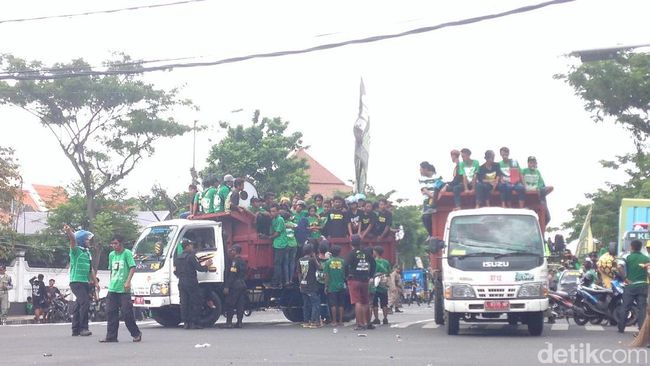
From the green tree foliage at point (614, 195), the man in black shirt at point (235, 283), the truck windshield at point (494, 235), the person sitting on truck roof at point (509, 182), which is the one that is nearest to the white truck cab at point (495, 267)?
the truck windshield at point (494, 235)

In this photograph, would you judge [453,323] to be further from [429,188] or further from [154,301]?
[154,301]

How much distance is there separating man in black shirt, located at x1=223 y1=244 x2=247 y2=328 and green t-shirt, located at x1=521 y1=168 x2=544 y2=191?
5873 millimetres

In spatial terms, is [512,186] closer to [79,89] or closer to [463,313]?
[463,313]

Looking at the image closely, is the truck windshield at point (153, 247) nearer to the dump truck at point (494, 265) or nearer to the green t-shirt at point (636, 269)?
the dump truck at point (494, 265)

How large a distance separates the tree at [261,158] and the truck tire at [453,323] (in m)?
31.7

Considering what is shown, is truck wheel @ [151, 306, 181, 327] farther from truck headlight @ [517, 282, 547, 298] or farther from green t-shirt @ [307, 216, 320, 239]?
truck headlight @ [517, 282, 547, 298]

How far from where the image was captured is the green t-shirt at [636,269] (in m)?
18.6

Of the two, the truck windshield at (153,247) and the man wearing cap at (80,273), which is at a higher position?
the truck windshield at (153,247)

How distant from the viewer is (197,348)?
15953mm

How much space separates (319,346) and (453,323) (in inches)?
125

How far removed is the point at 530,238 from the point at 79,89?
78.9 ft

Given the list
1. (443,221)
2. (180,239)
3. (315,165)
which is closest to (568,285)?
(443,221)

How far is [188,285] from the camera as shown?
21.0 m

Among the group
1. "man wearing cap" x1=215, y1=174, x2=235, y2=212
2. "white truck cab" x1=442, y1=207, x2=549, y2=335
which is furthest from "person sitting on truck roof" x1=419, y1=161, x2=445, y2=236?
Result: "man wearing cap" x1=215, y1=174, x2=235, y2=212
